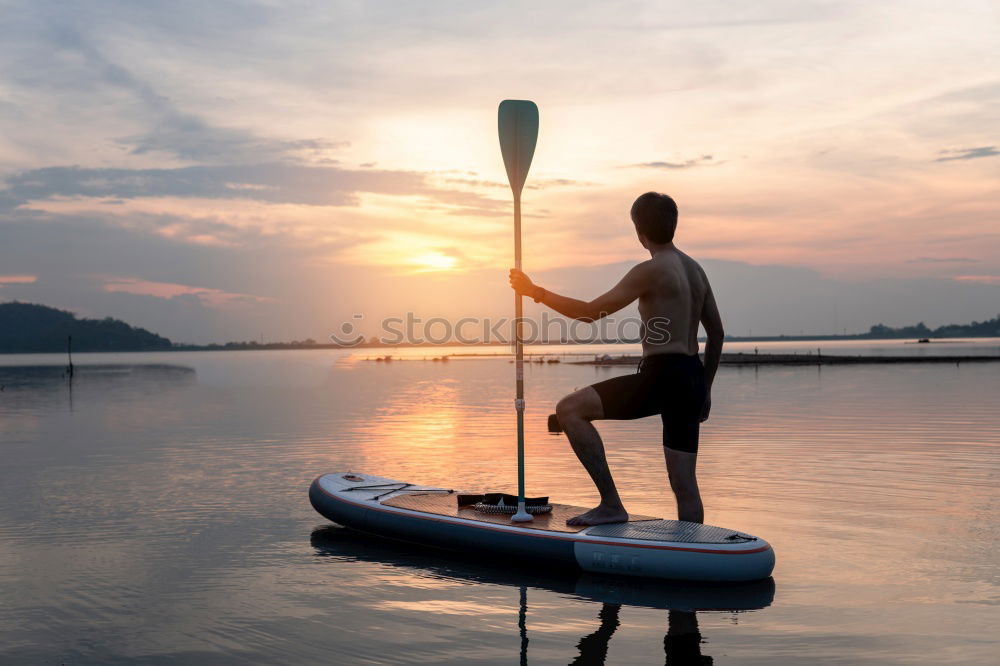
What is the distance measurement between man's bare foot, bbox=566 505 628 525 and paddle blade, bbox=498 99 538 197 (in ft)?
10.0

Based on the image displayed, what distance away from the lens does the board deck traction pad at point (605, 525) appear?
20.4 feet

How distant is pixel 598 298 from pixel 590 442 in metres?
1.14

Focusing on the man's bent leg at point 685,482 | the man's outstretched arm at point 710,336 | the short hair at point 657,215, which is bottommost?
the man's bent leg at point 685,482

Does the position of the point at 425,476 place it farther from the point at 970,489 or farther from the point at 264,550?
the point at 970,489

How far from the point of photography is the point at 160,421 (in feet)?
77.6

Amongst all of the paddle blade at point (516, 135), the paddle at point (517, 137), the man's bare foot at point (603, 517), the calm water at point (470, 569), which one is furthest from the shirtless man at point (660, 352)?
the paddle blade at point (516, 135)

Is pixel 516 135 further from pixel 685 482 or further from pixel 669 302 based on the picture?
pixel 685 482

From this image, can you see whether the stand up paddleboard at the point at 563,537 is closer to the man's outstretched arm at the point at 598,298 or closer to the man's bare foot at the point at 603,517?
the man's bare foot at the point at 603,517

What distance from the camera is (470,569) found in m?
6.89

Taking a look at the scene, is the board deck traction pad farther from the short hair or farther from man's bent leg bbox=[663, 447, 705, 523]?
the short hair

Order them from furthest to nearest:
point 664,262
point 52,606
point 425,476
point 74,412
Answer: point 74,412 → point 425,476 → point 664,262 → point 52,606

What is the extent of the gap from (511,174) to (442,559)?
3.49m

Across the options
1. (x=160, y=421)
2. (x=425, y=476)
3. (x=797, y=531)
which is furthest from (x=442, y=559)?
(x=160, y=421)

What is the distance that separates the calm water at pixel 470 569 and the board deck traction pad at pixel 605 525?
356 mm
